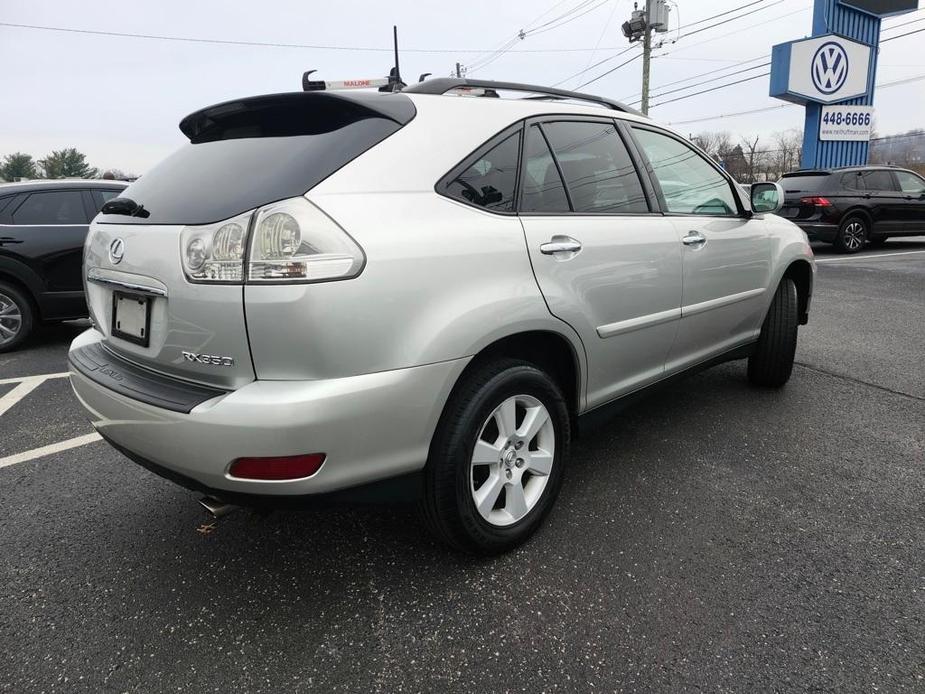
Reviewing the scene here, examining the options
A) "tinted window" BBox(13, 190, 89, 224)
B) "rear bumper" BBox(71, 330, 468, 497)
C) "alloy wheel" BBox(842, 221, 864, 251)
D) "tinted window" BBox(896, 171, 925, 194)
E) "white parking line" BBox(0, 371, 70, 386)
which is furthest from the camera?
"tinted window" BBox(896, 171, 925, 194)

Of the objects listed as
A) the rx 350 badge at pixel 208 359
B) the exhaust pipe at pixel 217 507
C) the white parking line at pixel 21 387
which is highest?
the rx 350 badge at pixel 208 359

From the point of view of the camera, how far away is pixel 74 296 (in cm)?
577

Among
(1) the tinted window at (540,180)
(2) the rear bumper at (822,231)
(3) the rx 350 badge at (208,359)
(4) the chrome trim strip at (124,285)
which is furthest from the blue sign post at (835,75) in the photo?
(3) the rx 350 badge at (208,359)

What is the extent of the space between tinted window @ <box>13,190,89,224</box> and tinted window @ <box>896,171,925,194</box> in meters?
13.7

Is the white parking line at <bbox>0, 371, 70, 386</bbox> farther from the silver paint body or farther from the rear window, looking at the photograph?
the rear window

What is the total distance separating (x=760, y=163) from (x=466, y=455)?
Answer: 5469 cm

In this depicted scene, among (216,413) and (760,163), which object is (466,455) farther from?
(760,163)

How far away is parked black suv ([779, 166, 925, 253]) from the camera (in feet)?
37.4

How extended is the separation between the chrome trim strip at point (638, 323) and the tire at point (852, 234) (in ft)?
34.9

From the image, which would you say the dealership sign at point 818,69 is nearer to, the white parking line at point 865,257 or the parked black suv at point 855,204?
the parked black suv at point 855,204

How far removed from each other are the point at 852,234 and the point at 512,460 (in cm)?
1214

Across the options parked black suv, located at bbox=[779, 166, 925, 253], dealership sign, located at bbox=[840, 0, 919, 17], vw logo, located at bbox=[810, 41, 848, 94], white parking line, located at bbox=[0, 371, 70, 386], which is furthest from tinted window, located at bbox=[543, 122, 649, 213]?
dealership sign, located at bbox=[840, 0, 919, 17]

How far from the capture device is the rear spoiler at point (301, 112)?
190cm

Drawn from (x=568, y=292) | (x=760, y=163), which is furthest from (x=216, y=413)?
(x=760, y=163)
